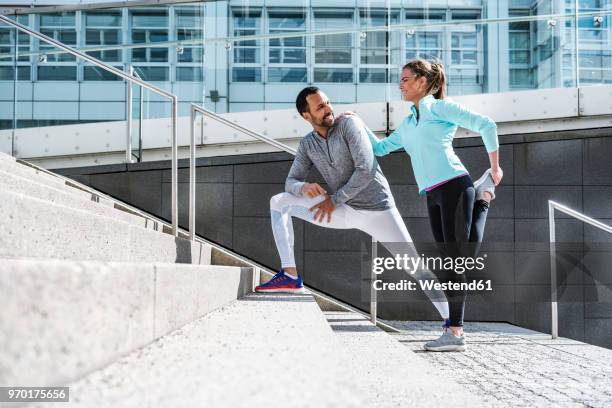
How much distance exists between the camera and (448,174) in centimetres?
334

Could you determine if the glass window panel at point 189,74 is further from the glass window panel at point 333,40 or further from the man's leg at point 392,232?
the man's leg at point 392,232

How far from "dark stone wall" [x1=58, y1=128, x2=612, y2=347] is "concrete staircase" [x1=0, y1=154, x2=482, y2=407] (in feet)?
12.0

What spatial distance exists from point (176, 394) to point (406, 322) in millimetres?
5073

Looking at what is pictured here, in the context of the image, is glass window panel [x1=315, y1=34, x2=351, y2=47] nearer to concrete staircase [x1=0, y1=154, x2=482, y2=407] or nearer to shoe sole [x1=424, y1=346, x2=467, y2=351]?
shoe sole [x1=424, y1=346, x2=467, y2=351]

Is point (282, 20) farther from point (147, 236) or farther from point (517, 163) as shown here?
point (147, 236)

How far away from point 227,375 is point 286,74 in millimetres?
5074

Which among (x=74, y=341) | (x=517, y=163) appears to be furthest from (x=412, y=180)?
(x=74, y=341)

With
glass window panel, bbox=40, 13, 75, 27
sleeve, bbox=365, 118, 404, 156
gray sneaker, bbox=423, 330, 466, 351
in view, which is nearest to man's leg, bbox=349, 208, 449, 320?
gray sneaker, bbox=423, 330, 466, 351

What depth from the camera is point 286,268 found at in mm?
3453

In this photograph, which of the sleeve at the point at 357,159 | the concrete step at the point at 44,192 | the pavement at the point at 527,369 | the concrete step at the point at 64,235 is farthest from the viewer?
the sleeve at the point at 357,159

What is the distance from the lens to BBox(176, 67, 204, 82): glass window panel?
5844 mm

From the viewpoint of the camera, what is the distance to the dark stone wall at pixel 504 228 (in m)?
5.86

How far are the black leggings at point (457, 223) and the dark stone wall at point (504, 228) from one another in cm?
244

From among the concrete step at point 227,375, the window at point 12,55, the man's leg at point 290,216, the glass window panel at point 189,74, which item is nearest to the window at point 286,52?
the glass window panel at point 189,74
